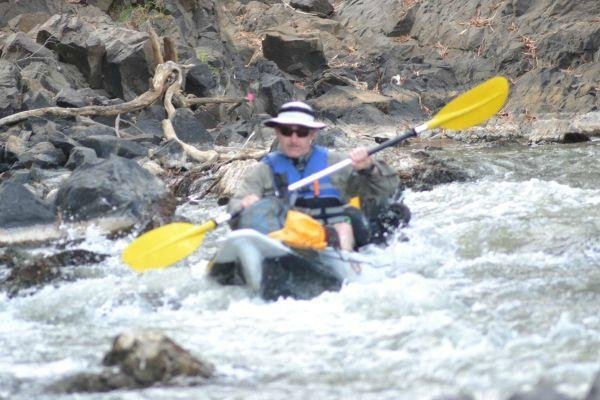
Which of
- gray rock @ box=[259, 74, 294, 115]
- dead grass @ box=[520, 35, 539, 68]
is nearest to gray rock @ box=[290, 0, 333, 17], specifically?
dead grass @ box=[520, 35, 539, 68]

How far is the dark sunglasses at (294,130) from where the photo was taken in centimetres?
595

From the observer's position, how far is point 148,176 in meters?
8.00

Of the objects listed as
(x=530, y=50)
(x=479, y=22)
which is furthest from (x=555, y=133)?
(x=479, y=22)

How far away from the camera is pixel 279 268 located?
215 inches

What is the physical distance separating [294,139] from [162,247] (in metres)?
0.98

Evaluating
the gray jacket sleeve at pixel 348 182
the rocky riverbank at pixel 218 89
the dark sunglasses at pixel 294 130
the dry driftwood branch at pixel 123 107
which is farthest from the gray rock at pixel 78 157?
the dark sunglasses at pixel 294 130

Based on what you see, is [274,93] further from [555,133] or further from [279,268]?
[279,268]

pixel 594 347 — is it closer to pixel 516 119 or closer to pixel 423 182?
pixel 423 182

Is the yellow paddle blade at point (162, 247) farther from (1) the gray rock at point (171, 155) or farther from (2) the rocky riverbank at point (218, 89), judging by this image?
(1) the gray rock at point (171, 155)

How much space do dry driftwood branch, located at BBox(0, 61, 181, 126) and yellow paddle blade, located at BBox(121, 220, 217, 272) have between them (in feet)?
17.6

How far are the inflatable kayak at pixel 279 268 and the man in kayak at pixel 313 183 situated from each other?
27 centimetres

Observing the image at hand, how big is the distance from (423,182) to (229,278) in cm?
387

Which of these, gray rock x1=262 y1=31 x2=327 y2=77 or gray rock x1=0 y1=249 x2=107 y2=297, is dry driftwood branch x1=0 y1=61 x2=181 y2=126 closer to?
gray rock x1=262 y1=31 x2=327 y2=77

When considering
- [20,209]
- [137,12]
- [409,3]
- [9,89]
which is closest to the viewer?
[20,209]
